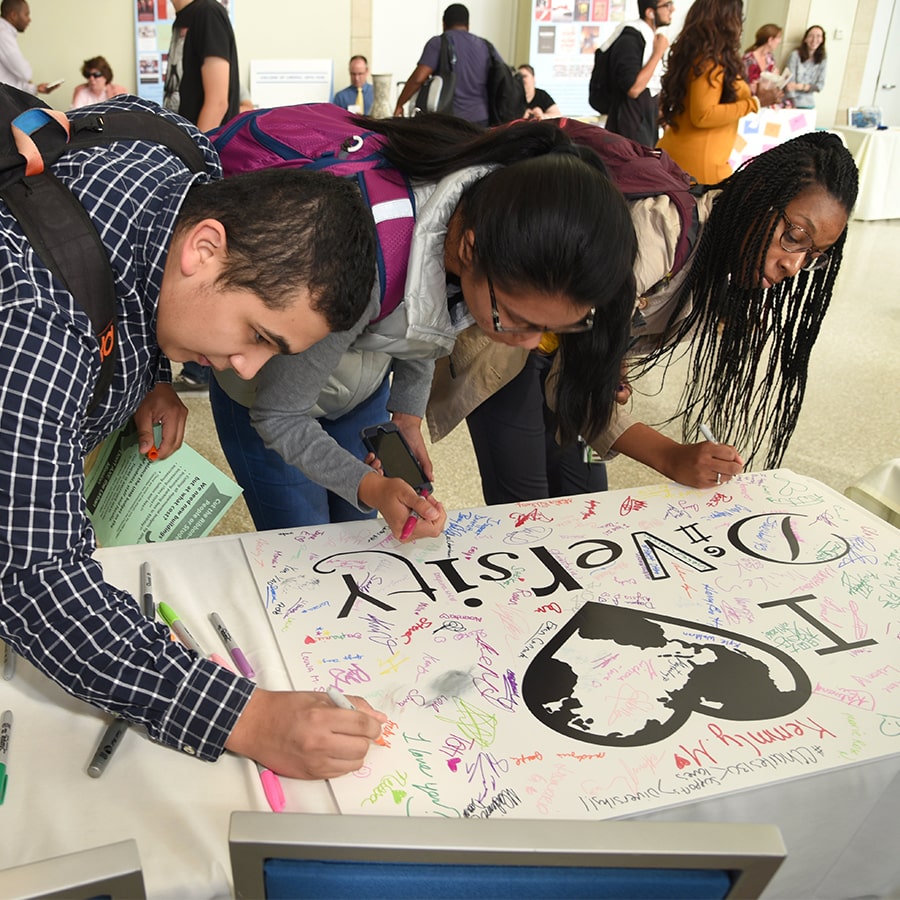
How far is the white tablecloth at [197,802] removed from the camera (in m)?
0.65

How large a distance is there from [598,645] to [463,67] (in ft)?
12.4

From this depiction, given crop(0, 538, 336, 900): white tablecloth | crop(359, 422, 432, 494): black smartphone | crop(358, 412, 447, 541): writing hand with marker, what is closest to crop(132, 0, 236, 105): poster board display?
crop(359, 422, 432, 494): black smartphone

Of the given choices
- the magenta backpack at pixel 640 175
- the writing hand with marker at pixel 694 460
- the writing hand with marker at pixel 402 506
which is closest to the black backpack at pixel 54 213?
the writing hand with marker at pixel 402 506

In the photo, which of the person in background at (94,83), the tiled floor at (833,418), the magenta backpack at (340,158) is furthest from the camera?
the person in background at (94,83)

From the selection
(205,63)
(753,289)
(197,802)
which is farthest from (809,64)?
(197,802)

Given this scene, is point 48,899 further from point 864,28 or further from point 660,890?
point 864,28

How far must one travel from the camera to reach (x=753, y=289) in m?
1.31

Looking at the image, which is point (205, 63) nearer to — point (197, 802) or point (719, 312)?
point (719, 312)

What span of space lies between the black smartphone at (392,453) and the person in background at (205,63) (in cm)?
154

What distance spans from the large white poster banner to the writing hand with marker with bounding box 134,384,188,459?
6.9 inches

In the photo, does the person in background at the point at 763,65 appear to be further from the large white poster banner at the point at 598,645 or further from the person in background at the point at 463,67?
the large white poster banner at the point at 598,645

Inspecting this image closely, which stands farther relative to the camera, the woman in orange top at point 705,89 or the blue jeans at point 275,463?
the woman in orange top at point 705,89

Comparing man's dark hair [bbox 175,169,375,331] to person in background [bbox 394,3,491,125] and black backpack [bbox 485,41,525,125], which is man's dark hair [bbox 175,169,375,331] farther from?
black backpack [bbox 485,41,525,125]

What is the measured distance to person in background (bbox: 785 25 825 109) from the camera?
7.78m
